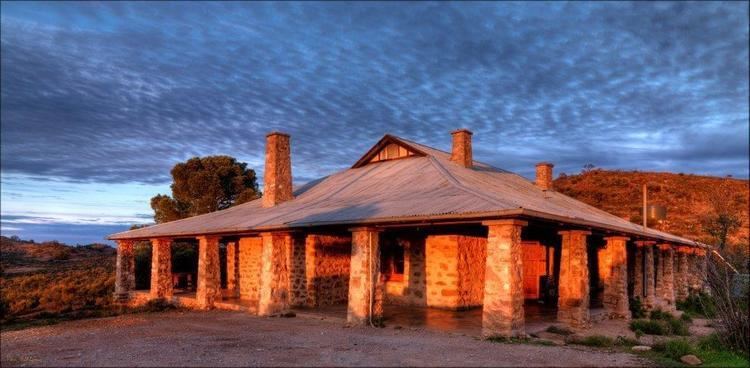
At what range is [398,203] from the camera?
1327 cm

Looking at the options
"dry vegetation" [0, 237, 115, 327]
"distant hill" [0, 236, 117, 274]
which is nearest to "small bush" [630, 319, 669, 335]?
"dry vegetation" [0, 237, 115, 327]

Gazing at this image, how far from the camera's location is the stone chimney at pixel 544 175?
22.5 metres

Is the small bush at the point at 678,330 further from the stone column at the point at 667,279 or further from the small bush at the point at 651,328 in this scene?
the stone column at the point at 667,279

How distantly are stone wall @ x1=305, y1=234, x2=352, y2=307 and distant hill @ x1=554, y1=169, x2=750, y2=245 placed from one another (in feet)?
81.0

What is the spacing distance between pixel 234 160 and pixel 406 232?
18668 millimetres

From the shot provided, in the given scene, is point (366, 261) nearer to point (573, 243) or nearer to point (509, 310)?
point (509, 310)

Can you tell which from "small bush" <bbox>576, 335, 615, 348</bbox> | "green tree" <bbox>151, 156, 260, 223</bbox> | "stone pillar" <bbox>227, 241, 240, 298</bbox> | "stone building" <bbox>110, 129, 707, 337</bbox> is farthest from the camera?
"green tree" <bbox>151, 156, 260, 223</bbox>

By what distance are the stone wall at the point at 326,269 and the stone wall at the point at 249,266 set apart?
2.56 metres

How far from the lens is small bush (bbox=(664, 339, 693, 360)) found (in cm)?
960

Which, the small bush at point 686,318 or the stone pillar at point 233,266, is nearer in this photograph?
the small bush at point 686,318

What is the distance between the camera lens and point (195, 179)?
103 feet

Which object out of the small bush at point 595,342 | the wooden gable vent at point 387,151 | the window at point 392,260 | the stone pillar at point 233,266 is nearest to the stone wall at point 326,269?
the window at point 392,260

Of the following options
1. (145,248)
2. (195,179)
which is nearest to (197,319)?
(145,248)

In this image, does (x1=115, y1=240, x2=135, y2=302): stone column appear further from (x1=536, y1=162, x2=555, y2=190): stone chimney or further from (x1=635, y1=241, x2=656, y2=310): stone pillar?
(x1=635, y1=241, x2=656, y2=310): stone pillar
